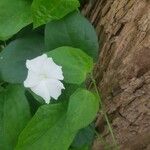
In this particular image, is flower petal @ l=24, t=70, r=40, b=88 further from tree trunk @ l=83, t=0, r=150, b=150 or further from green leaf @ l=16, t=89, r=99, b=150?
tree trunk @ l=83, t=0, r=150, b=150

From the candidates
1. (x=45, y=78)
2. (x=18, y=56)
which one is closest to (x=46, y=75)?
(x=45, y=78)

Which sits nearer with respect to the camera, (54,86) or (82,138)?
(54,86)

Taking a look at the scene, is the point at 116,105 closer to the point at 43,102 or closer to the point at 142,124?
the point at 142,124

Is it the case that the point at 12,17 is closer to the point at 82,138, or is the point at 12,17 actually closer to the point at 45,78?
the point at 45,78

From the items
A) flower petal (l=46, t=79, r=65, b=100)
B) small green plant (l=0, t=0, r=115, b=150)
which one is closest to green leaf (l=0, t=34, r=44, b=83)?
small green plant (l=0, t=0, r=115, b=150)

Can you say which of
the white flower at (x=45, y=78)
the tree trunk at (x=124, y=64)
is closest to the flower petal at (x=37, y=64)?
the white flower at (x=45, y=78)

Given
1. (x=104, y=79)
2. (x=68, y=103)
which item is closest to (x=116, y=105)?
(x=104, y=79)

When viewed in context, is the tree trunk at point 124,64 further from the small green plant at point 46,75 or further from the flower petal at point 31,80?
the flower petal at point 31,80
